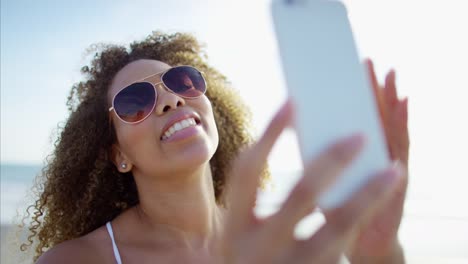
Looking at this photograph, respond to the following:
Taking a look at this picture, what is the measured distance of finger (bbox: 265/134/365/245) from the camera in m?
1.01

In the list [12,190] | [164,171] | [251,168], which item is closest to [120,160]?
[164,171]

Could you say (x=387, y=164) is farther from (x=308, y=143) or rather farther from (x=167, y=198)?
(x=167, y=198)

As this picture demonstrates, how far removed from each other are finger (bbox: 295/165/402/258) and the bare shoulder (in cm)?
198

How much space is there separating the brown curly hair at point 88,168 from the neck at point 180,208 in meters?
0.54

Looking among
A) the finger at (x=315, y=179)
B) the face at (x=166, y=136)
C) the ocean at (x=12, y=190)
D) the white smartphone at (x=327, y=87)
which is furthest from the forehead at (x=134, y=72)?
the finger at (x=315, y=179)

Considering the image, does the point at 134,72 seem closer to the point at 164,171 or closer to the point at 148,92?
the point at 148,92

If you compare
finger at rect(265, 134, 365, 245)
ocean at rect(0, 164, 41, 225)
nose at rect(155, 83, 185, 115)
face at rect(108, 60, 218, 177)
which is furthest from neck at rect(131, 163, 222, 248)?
finger at rect(265, 134, 365, 245)

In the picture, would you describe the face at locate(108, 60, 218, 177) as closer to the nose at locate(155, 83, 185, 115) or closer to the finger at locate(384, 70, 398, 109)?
the nose at locate(155, 83, 185, 115)

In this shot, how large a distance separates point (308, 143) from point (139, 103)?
204 centimetres

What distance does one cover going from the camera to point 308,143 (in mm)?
1100

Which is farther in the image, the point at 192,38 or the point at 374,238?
the point at 192,38

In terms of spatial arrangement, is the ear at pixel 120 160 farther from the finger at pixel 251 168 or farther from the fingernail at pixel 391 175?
the fingernail at pixel 391 175

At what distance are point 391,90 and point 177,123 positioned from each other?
59.9 inches

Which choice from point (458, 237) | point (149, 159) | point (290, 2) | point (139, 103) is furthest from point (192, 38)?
point (458, 237)
